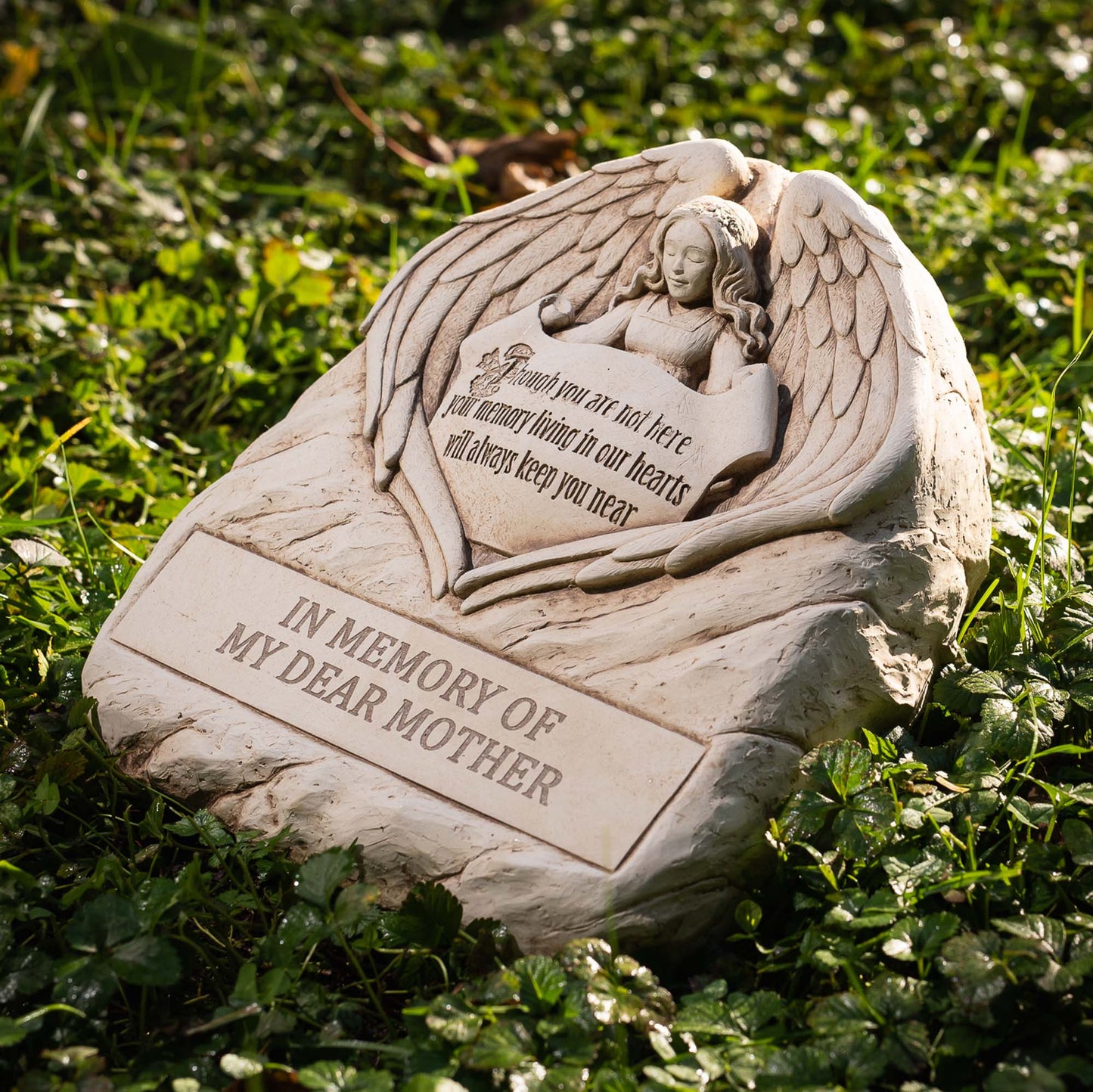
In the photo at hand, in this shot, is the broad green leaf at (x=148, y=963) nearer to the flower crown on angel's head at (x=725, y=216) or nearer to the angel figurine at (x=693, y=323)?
the angel figurine at (x=693, y=323)

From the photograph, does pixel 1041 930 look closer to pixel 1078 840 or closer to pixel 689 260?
pixel 1078 840

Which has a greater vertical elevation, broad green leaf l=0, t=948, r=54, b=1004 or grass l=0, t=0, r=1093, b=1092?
grass l=0, t=0, r=1093, b=1092

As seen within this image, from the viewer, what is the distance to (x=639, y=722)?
263cm

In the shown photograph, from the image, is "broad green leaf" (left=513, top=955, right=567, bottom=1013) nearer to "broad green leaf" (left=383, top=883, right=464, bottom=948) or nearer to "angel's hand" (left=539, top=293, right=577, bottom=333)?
"broad green leaf" (left=383, top=883, right=464, bottom=948)

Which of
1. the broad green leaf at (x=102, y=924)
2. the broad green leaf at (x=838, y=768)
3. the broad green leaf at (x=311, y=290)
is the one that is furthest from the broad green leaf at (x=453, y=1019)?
the broad green leaf at (x=311, y=290)

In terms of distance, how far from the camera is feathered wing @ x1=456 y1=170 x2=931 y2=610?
2.74 metres

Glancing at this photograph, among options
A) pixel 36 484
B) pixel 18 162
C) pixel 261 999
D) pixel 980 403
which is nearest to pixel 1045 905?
pixel 980 403

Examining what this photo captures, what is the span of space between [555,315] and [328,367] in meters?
1.46

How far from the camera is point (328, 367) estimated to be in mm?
4516

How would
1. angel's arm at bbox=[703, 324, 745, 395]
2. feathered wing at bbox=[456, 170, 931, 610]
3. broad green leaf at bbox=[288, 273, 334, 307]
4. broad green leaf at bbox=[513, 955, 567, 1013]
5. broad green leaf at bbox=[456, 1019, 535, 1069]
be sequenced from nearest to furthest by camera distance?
broad green leaf at bbox=[456, 1019, 535, 1069]
broad green leaf at bbox=[513, 955, 567, 1013]
feathered wing at bbox=[456, 170, 931, 610]
angel's arm at bbox=[703, 324, 745, 395]
broad green leaf at bbox=[288, 273, 334, 307]

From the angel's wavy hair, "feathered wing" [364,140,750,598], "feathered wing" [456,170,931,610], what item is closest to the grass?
"feathered wing" [456,170,931,610]

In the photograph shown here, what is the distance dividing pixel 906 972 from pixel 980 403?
1410 mm

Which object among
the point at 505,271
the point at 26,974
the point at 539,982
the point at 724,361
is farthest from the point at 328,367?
the point at 539,982

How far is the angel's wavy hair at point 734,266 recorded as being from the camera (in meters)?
3.09
